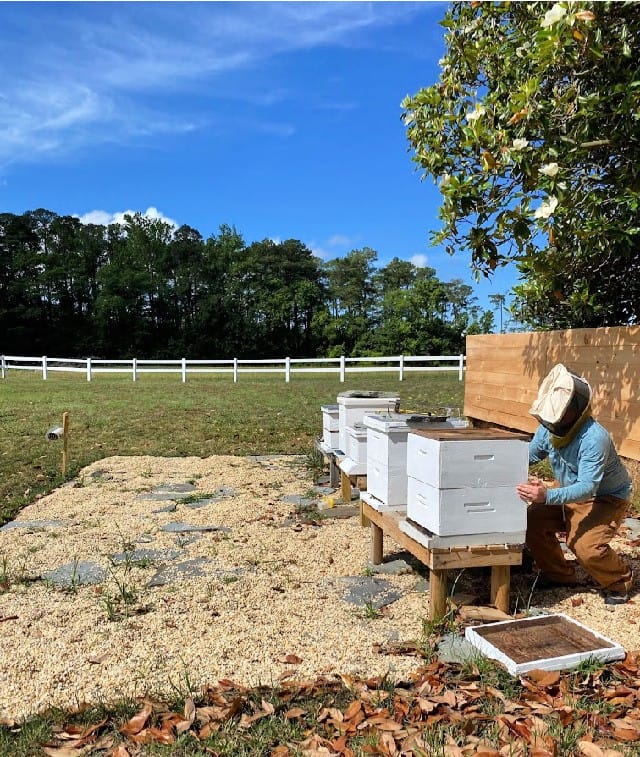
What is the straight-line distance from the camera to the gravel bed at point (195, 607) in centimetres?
332

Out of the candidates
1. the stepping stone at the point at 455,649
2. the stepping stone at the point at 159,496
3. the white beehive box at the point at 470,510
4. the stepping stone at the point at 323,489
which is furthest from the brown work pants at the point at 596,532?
the stepping stone at the point at 159,496

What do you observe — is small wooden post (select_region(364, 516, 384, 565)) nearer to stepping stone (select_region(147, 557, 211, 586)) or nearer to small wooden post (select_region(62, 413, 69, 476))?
stepping stone (select_region(147, 557, 211, 586))

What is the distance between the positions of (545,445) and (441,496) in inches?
44.3

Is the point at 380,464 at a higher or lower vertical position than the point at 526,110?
lower

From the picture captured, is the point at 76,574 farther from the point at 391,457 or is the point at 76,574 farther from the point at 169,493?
the point at 169,493

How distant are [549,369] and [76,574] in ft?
19.0

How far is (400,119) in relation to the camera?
20.7 feet

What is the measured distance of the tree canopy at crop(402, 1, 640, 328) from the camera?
444cm

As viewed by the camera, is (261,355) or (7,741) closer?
(7,741)

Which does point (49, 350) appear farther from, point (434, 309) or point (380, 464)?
point (380, 464)

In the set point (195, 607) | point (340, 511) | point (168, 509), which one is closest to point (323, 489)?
point (340, 511)

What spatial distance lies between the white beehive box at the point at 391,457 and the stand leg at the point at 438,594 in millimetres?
785

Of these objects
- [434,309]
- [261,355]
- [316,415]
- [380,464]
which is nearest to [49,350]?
[261,355]

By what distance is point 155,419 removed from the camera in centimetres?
1355
